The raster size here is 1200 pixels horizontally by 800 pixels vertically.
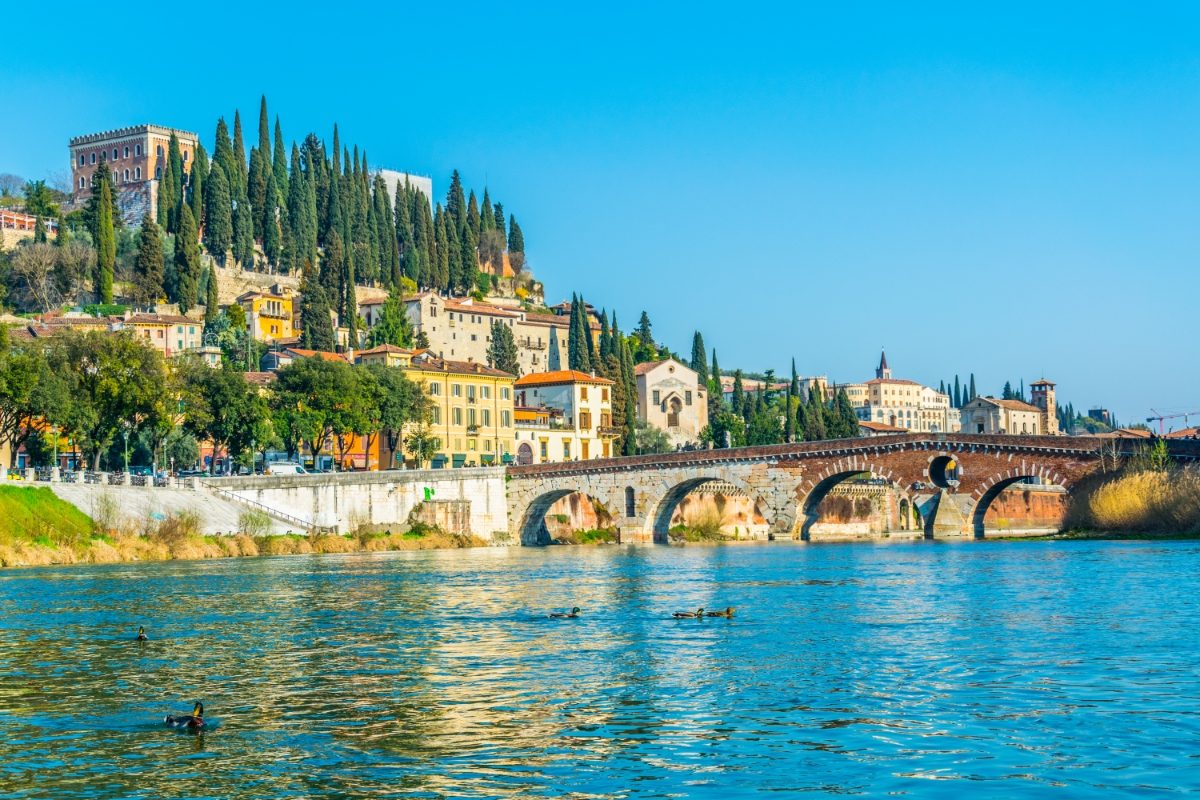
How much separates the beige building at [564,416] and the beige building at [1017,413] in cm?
7048

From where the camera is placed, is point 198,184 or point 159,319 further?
point 198,184

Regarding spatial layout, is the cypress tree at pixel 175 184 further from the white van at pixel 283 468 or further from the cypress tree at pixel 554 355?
the white van at pixel 283 468

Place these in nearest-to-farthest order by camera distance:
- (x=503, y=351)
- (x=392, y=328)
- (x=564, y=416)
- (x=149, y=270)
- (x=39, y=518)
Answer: (x=39, y=518)
(x=564, y=416)
(x=149, y=270)
(x=392, y=328)
(x=503, y=351)

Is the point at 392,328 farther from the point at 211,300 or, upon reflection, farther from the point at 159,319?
the point at 159,319

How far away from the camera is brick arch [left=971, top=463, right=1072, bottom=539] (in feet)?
230

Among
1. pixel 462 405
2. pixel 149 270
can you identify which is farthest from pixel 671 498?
pixel 149 270

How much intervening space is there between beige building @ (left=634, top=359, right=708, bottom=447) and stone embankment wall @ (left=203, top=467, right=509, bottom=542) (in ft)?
183

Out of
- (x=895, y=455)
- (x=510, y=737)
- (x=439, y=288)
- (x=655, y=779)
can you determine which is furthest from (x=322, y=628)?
(x=439, y=288)

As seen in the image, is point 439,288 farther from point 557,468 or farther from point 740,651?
point 740,651

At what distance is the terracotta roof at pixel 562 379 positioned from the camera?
116250mm

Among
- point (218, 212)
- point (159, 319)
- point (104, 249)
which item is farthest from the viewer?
point (218, 212)

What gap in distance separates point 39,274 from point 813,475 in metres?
75.8

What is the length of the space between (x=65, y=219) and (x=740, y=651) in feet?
432

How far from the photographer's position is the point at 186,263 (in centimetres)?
12225
